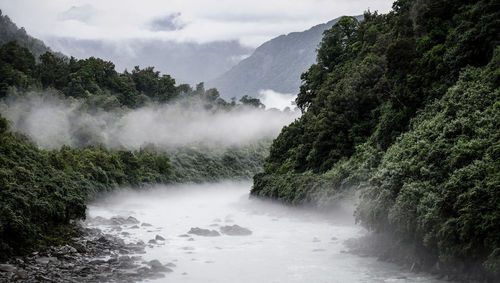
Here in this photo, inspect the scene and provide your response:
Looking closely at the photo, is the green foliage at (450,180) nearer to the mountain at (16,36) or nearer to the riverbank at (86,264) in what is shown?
the riverbank at (86,264)

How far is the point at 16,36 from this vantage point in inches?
4050

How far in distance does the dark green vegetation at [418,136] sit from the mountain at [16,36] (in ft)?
226

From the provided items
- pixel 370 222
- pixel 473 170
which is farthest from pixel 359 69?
pixel 473 170

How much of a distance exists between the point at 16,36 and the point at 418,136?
319 ft

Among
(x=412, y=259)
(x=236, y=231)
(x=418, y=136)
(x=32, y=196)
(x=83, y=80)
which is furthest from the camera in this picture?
(x=83, y=80)

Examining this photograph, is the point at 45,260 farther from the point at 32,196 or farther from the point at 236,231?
the point at 236,231

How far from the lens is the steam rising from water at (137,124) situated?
2525 inches

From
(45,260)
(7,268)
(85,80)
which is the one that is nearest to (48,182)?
(45,260)

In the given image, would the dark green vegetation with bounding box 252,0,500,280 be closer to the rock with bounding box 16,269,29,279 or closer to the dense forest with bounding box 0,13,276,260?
the rock with bounding box 16,269,29,279

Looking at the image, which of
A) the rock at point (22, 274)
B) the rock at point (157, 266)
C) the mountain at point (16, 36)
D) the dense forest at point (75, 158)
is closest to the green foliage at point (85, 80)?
the dense forest at point (75, 158)

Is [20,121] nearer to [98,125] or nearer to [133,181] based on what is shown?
[98,125]

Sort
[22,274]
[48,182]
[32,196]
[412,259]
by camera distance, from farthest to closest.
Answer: [48,182], [32,196], [412,259], [22,274]

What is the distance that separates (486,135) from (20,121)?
56.4m

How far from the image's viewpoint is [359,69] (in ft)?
154
